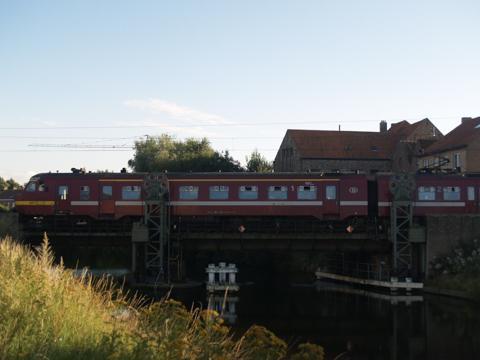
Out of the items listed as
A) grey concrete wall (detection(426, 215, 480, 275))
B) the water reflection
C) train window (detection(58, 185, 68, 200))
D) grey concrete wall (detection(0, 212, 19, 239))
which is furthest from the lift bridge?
grey concrete wall (detection(0, 212, 19, 239))

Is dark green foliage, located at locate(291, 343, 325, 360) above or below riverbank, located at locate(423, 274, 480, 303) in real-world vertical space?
above

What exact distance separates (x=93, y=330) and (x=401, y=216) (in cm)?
2720

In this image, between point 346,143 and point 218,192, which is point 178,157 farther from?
point 218,192

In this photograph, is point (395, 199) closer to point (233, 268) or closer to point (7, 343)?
point (233, 268)

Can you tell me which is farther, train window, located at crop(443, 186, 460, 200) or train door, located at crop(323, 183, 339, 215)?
train window, located at crop(443, 186, 460, 200)

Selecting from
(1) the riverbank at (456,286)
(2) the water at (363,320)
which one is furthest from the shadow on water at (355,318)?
(1) the riverbank at (456,286)

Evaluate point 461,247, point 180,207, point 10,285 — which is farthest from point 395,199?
point 10,285

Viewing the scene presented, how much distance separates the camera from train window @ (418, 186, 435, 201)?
1299 inches

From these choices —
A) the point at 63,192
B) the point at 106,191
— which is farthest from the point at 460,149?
the point at 63,192

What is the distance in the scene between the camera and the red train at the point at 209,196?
3177cm

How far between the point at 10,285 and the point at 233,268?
2459 cm

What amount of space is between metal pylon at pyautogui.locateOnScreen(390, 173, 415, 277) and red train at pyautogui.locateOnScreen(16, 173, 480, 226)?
164 cm

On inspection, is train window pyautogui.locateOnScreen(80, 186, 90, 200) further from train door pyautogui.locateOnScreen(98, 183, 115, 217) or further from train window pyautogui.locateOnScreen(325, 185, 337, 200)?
train window pyautogui.locateOnScreen(325, 185, 337, 200)

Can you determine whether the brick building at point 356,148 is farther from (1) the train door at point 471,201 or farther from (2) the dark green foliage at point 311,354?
(2) the dark green foliage at point 311,354
